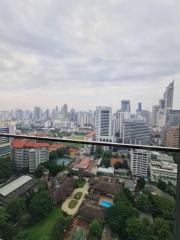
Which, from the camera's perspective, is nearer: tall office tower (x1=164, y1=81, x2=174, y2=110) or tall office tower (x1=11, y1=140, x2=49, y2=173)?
tall office tower (x1=164, y1=81, x2=174, y2=110)

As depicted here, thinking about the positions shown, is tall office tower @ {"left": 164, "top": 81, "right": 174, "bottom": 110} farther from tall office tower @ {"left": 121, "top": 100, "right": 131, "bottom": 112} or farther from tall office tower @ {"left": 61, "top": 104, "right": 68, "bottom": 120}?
tall office tower @ {"left": 61, "top": 104, "right": 68, "bottom": 120}

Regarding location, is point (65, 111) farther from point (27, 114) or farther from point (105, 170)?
point (105, 170)

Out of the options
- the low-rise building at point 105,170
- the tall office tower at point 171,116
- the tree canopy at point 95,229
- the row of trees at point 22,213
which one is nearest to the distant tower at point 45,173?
the row of trees at point 22,213

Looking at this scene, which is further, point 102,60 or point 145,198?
point 102,60

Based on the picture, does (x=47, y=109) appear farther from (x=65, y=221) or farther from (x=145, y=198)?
(x=145, y=198)

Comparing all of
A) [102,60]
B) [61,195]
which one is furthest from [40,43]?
[61,195]

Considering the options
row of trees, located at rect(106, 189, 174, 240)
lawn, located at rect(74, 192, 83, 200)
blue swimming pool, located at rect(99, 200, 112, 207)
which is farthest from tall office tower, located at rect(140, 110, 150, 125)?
lawn, located at rect(74, 192, 83, 200)
